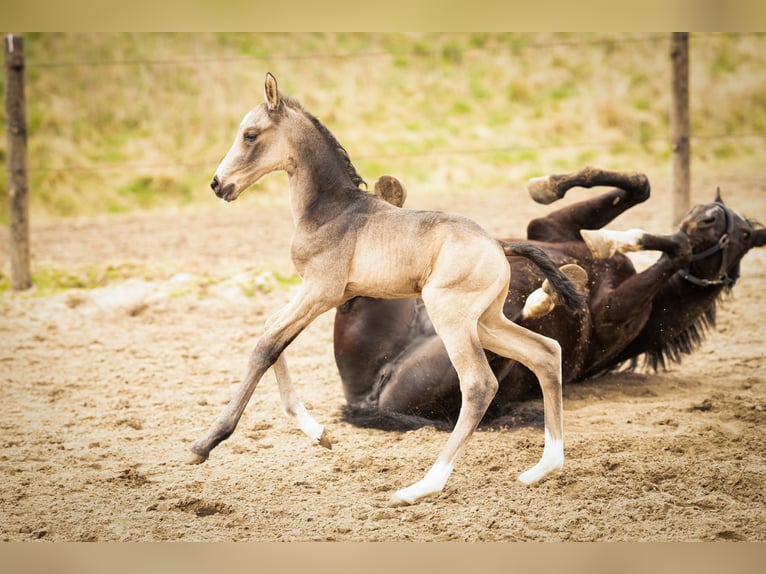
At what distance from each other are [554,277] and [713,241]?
1.67m

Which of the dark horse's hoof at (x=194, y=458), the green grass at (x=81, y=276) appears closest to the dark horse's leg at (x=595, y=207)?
the dark horse's hoof at (x=194, y=458)

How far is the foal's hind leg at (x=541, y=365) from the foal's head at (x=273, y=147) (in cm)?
84

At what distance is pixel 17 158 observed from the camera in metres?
7.04

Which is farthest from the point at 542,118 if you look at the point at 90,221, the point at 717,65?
the point at 90,221

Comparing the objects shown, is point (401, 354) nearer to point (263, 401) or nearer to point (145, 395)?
point (263, 401)

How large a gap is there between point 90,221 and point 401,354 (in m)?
6.22

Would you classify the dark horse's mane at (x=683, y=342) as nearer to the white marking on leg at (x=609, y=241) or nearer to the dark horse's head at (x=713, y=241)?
the dark horse's head at (x=713, y=241)

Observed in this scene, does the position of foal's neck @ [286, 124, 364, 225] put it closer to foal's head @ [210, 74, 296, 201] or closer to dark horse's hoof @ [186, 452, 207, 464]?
foal's head @ [210, 74, 296, 201]

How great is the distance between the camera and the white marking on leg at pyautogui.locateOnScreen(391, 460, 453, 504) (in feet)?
10.2

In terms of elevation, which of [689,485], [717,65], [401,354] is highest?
[717,65]

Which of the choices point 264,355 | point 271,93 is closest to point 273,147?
point 271,93

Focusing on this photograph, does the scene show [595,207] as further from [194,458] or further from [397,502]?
[194,458]

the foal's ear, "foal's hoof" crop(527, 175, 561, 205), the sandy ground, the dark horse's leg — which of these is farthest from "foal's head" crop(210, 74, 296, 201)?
the dark horse's leg
